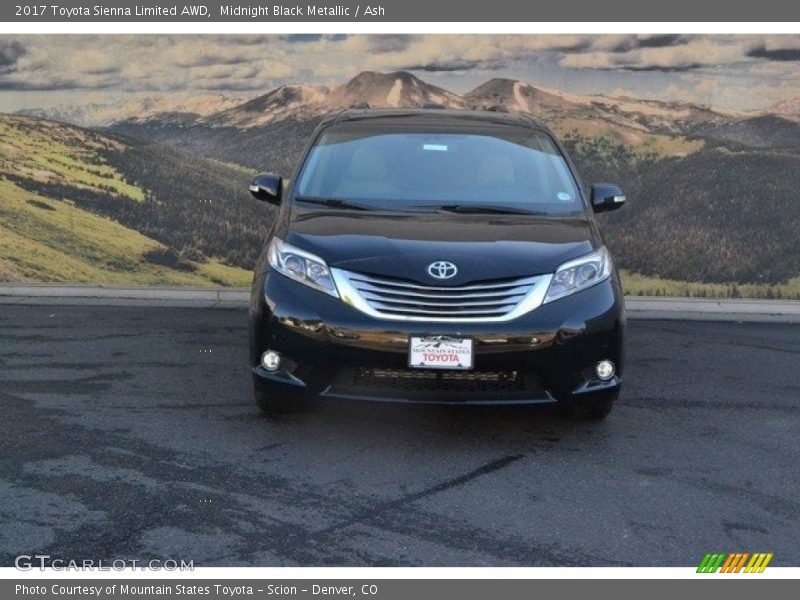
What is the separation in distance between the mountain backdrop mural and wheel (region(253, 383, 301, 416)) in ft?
17.7

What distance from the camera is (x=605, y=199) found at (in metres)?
7.40

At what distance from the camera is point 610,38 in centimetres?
1209

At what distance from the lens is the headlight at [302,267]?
20.0 ft

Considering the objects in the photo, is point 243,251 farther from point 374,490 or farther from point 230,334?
point 374,490

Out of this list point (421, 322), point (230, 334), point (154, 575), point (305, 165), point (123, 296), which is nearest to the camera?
point (154, 575)

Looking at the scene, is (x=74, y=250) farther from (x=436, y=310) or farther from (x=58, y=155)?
(x=436, y=310)

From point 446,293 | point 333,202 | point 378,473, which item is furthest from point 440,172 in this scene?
point 378,473

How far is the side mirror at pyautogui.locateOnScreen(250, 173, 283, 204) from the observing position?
7375mm

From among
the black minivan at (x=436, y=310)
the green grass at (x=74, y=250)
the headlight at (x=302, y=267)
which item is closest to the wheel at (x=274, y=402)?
the black minivan at (x=436, y=310)

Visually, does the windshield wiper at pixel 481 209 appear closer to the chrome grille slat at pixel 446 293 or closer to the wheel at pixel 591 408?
the chrome grille slat at pixel 446 293

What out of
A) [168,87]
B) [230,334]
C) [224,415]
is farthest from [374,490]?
[168,87]

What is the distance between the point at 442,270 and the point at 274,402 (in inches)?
44.7

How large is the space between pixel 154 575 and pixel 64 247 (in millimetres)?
7920

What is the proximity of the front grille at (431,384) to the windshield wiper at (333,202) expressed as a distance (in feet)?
4.10
